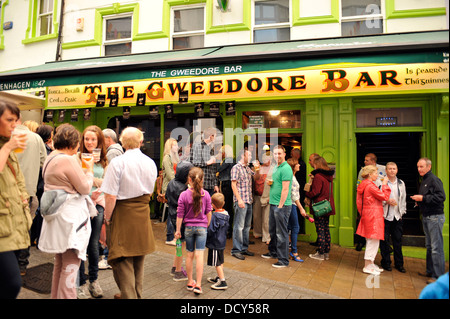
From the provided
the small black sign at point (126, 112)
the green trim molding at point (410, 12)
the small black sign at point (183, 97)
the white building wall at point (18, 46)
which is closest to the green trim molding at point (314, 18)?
the green trim molding at point (410, 12)

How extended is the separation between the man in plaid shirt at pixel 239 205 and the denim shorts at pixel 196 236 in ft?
5.77

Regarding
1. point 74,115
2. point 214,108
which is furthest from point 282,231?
point 74,115

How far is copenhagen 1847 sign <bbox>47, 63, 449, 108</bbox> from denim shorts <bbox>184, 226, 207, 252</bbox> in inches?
142

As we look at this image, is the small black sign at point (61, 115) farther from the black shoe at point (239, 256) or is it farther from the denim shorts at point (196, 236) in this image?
the denim shorts at point (196, 236)

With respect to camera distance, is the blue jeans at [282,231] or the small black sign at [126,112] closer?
the blue jeans at [282,231]

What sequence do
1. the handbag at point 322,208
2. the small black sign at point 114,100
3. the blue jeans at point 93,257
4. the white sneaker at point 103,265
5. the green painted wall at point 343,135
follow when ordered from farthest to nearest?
the small black sign at point 114,100
the green painted wall at point 343,135
the handbag at point 322,208
the white sneaker at point 103,265
the blue jeans at point 93,257

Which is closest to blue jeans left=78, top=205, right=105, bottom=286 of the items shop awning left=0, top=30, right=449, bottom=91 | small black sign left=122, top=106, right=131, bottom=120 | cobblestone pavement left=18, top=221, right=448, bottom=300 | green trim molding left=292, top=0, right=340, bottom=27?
cobblestone pavement left=18, top=221, right=448, bottom=300

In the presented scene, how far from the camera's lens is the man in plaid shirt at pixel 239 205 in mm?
5699

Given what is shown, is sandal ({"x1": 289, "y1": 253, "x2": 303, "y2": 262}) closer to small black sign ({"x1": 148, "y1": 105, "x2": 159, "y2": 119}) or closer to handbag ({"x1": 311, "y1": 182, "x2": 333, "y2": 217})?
handbag ({"x1": 311, "y1": 182, "x2": 333, "y2": 217})

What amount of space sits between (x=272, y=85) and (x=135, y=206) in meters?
4.32

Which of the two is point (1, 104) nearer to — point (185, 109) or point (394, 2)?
point (185, 109)

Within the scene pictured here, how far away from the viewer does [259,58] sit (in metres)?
6.23

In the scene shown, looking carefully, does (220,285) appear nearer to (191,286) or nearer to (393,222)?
(191,286)

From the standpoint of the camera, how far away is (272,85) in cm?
643
